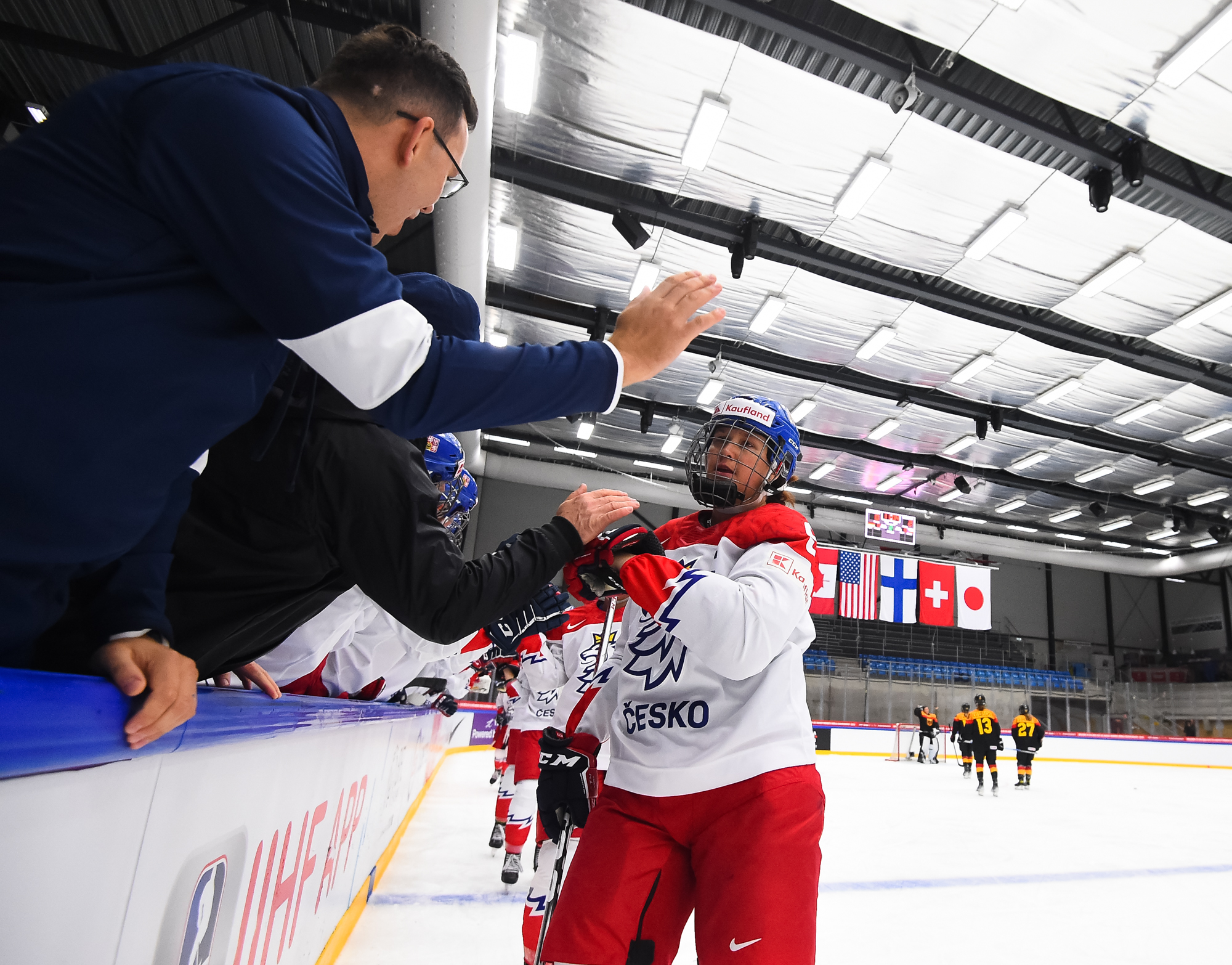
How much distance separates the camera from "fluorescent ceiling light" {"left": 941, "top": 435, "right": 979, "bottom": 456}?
15.0 m

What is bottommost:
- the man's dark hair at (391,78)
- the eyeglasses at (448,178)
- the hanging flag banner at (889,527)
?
the eyeglasses at (448,178)

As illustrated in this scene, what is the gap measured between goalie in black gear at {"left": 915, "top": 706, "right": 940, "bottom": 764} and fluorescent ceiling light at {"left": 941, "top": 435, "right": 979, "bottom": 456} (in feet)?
18.4

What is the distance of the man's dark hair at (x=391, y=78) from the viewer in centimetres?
111

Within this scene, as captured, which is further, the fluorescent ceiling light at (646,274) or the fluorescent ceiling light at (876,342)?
the fluorescent ceiling light at (876,342)

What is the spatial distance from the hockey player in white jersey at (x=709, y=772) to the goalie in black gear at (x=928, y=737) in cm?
1508

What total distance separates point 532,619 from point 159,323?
4.77 feet

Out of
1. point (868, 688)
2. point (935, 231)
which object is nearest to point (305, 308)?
point (935, 231)

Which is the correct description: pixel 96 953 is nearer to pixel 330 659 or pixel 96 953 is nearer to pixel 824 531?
pixel 330 659

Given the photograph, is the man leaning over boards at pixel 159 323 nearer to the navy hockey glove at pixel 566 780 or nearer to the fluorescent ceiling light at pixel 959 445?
the navy hockey glove at pixel 566 780

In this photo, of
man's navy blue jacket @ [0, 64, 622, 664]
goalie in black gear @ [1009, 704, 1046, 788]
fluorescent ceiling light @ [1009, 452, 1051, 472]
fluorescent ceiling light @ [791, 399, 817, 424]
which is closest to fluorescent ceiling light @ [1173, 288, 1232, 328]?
fluorescent ceiling light @ [791, 399, 817, 424]

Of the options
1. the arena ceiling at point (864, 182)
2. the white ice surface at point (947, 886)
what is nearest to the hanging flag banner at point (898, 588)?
the arena ceiling at point (864, 182)

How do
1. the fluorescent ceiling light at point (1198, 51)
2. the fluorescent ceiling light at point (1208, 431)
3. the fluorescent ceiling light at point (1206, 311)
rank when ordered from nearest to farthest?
1. the fluorescent ceiling light at point (1198, 51)
2. the fluorescent ceiling light at point (1206, 311)
3. the fluorescent ceiling light at point (1208, 431)

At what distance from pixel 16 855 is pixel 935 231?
9.36 m

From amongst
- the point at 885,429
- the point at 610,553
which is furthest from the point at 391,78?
the point at 885,429
